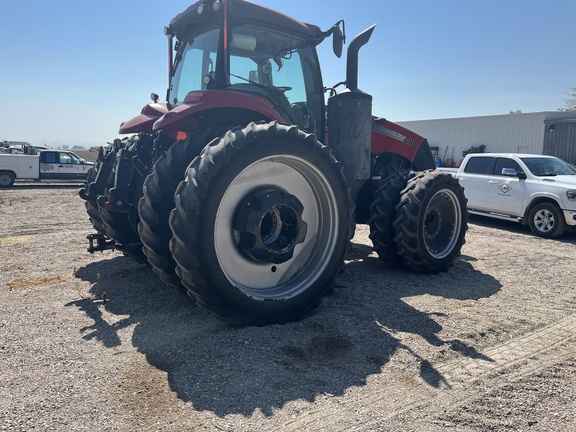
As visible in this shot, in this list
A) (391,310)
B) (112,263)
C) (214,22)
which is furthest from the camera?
(112,263)

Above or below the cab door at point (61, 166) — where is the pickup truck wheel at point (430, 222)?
below

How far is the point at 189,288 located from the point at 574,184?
9.17 metres

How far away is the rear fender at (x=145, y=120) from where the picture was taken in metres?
5.18

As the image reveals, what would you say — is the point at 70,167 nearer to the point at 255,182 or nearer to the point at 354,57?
the point at 354,57

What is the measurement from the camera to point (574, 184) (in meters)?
9.72

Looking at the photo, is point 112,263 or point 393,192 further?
point 112,263

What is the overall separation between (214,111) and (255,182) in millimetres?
831

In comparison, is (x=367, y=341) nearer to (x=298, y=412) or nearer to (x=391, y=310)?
(x=391, y=310)

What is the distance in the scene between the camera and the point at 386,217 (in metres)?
5.80

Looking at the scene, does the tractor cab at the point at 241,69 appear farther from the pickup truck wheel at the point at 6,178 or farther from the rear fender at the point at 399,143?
the pickup truck wheel at the point at 6,178

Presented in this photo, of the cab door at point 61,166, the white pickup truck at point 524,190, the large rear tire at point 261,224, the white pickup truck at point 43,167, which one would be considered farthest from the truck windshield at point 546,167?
the cab door at point 61,166

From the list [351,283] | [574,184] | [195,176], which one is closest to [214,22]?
[195,176]

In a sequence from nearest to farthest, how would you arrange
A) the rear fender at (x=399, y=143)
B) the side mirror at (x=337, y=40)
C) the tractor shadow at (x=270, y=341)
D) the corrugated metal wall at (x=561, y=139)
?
the tractor shadow at (x=270, y=341) → the side mirror at (x=337, y=40) → the rear fender at (x=399, y=143) → the corrugated metal wall at (x=561, y=139)

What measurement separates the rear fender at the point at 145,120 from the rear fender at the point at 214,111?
2.60 feet
